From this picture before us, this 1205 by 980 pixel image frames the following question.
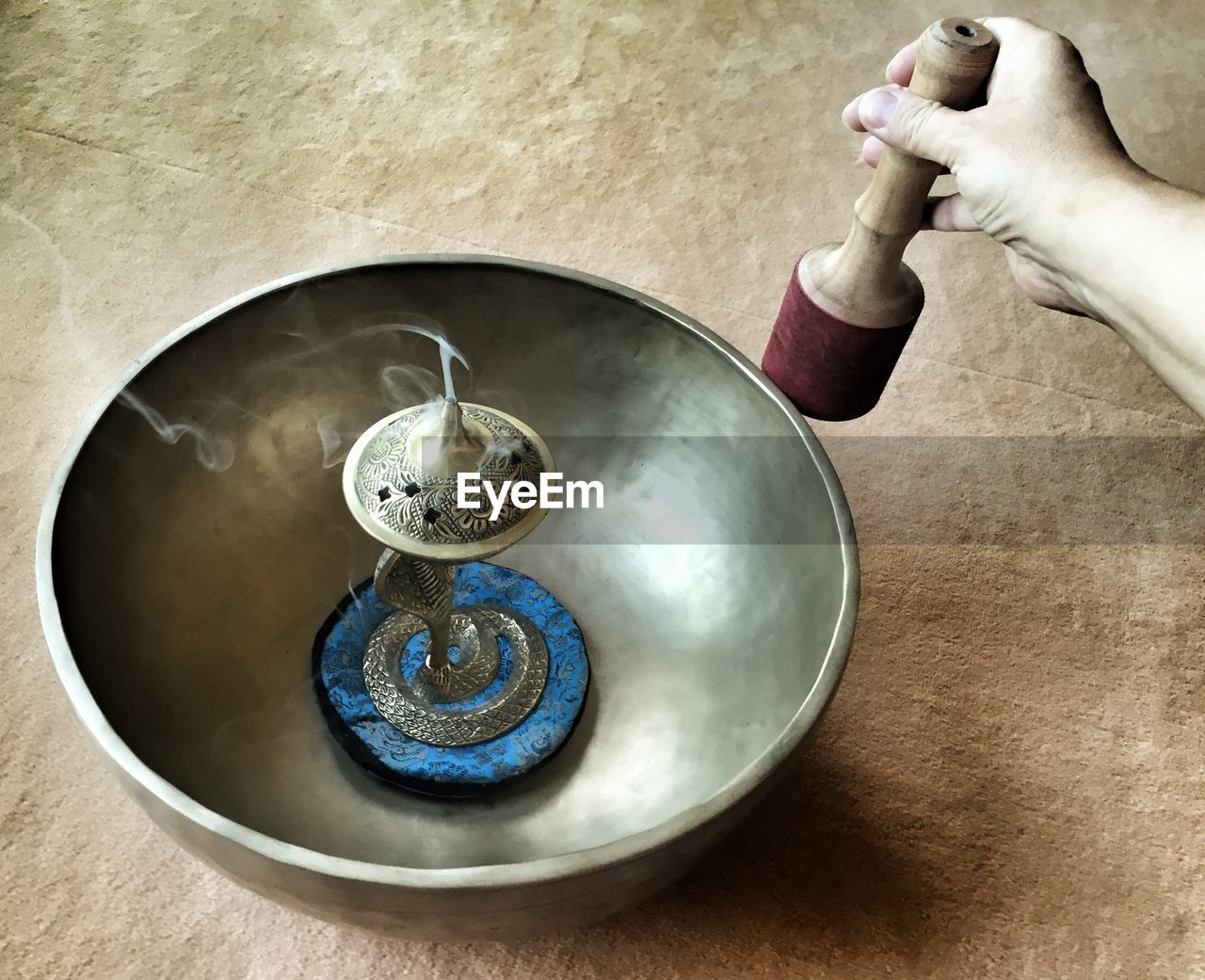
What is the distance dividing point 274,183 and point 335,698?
96cm

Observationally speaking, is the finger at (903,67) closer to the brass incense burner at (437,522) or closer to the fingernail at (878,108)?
the fingernail at (878,108)

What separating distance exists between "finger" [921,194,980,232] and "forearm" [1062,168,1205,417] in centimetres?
14

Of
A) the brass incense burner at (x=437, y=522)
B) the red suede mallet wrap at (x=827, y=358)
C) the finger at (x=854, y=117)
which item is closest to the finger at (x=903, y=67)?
the finger at (x=854, y=117)

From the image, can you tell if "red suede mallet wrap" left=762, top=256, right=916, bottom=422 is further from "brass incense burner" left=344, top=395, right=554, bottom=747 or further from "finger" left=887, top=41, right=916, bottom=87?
"brass incense burner" left=344, top=395, right=554, bottom=747

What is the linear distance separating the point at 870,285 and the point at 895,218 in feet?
0.20

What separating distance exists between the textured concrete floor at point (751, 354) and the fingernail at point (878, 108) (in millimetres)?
585

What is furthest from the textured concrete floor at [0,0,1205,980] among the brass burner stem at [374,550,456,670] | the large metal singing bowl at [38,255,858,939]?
Result: the brass burner stem at [374,550,456,670]

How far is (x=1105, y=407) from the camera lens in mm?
1441

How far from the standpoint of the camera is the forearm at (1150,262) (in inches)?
29.1

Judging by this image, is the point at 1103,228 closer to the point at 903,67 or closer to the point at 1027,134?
the point at 1027,134

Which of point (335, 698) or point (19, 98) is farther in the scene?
point (19, 98)

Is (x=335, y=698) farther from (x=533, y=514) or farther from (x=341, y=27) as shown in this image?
(x=341, y=27)

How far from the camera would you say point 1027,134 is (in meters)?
0.77

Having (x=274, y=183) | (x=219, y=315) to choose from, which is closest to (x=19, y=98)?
(x=274, y=183)
